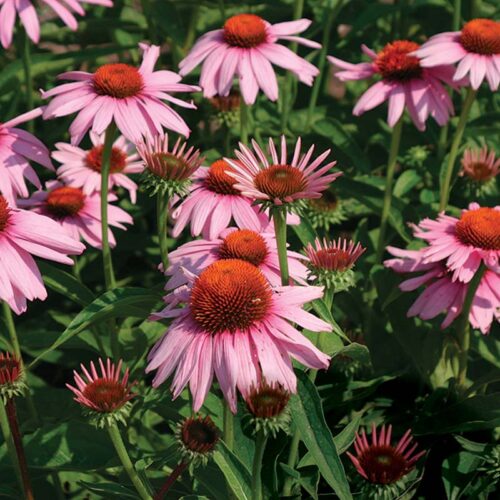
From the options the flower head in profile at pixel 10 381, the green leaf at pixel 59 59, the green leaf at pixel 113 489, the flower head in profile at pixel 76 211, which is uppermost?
the green leaf at pixel 59 59

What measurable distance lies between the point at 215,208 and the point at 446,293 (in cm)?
39

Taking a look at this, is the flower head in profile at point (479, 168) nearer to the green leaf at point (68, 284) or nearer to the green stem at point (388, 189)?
the green stem at point (388, 189)

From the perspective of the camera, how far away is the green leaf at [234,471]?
1195 millimetres

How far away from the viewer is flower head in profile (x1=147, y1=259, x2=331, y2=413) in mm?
1084

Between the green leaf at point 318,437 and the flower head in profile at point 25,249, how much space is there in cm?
35

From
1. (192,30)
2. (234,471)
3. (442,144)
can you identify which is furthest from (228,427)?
(192,30)

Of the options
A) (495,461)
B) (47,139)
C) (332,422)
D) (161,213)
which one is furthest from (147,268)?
(495,461)

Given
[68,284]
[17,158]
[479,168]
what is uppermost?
[479,168]

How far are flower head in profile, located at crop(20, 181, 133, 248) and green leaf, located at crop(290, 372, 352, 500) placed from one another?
66 cm

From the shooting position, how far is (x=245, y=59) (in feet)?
5.60

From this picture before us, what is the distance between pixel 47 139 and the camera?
7.00 feet

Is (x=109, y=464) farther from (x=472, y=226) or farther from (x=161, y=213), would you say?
(x=472, y=226)

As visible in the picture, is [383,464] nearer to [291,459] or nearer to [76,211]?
[291,459]

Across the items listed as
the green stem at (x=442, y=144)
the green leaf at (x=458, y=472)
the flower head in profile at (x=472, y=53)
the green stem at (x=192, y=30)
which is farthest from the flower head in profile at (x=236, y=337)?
the green stem at (x=192, y=30)
